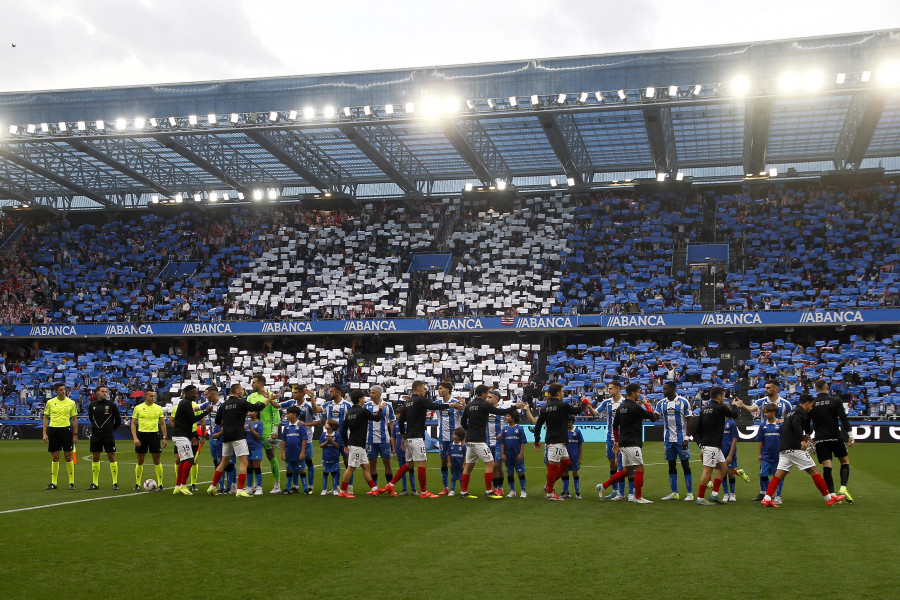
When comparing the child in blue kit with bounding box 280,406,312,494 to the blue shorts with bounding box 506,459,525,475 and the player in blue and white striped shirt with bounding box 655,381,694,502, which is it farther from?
the player in blue and white striped shirt with bounding box 655,381,694,502

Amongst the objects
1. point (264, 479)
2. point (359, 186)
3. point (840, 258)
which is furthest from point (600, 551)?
point (359, 186)

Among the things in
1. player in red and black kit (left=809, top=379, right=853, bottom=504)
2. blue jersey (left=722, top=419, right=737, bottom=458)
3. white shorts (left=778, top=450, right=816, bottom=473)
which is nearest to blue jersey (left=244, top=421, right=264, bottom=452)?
blue jersey (left=722, top=419, right=737, bottom=458)

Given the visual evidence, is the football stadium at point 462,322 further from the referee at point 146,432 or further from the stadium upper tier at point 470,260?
the stadium upper tier at point 470,260

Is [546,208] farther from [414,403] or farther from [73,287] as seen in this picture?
[414,403]

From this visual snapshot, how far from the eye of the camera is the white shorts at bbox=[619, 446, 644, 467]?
589 inches

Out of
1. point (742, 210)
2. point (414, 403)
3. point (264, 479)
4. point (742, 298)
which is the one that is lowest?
point (264, 479)

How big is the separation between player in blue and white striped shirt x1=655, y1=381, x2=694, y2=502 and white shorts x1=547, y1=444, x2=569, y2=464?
1.76 meters

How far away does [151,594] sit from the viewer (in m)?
8.32

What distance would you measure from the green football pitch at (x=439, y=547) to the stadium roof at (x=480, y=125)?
18.8 metres

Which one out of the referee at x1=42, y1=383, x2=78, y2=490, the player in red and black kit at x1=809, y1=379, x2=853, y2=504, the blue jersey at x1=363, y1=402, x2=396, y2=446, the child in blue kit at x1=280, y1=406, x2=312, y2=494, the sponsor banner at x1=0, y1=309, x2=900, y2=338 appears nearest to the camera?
the player in red and black kit at x1=809, y1=379, x2=853, y2=504

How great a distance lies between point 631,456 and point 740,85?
68.0 feet

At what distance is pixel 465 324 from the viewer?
1657 inches

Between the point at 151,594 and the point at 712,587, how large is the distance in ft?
17.4

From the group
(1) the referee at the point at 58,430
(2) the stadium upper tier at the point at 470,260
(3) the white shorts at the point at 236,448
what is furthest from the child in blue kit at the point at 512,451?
(2) the stadium upper tier at the point at 470,260
